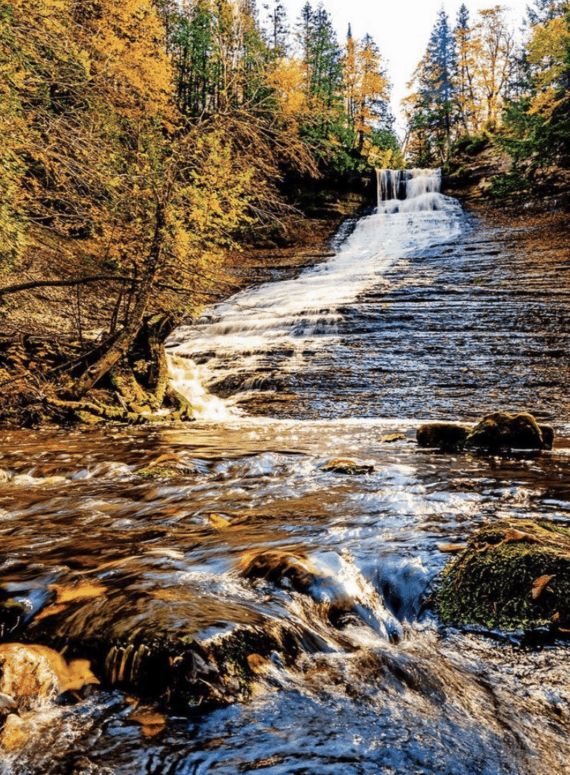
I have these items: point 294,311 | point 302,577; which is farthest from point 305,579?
point 294,311

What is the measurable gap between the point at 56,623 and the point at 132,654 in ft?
1.64

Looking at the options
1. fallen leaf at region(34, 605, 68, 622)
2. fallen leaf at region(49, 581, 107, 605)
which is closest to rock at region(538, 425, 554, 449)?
fallen leaf at region(49, 581, 107, 605)

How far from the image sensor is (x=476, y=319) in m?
12.5

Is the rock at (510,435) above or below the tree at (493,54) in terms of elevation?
below

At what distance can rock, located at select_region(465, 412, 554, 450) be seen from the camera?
236 inches

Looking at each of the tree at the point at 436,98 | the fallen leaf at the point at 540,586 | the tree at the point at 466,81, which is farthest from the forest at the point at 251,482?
the tree at the point at 466,81

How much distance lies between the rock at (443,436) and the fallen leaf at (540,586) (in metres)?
3.85

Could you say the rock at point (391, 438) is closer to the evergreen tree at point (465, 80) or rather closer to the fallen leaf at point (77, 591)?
the fallen leaf at point (77, 591)

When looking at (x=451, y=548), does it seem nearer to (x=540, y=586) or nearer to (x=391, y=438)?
(x=540, y=586)

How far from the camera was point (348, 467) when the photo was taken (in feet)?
16.8

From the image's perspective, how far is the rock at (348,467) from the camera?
505cm

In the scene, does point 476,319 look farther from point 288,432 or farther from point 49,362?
point 49,362

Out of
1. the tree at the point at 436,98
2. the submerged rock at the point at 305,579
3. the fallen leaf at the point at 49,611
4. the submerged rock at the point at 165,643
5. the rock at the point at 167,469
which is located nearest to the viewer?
the submerged rock at the point at 165,643

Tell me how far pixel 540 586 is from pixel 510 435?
13.4ft
